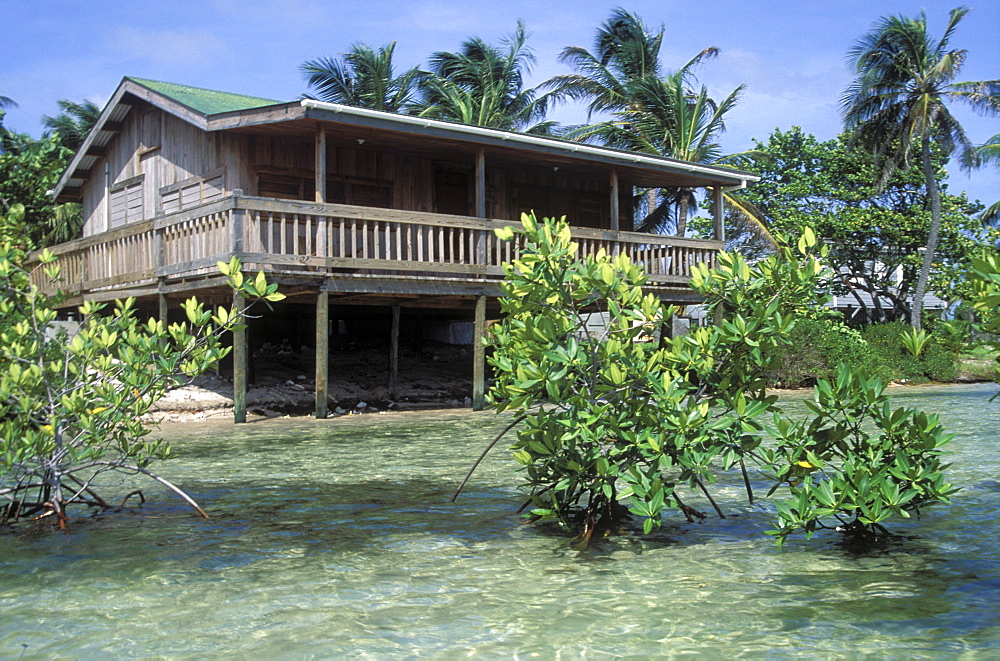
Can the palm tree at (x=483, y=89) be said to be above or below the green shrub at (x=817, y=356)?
above

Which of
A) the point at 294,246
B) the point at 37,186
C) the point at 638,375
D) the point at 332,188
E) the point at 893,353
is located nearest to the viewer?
the point at 638,375

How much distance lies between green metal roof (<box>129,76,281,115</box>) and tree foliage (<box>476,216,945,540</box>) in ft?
36.1

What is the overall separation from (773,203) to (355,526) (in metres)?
31.4

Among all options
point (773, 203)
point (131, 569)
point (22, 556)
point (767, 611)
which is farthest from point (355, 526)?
point (773, 203)

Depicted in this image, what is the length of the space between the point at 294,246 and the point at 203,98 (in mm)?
6896

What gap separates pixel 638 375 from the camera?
5910mm

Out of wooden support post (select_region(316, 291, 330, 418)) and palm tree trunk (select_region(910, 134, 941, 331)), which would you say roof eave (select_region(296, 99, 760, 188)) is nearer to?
wooden support post (select_region(316, 291, 330, 418))

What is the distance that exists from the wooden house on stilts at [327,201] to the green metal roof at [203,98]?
0.09 m

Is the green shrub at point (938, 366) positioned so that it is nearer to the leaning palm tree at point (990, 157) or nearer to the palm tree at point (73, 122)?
the leaning palm tree at point (990, 157)

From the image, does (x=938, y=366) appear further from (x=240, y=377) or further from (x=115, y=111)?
(x=115, y=111)

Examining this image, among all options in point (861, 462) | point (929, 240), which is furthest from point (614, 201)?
point (929, 240)

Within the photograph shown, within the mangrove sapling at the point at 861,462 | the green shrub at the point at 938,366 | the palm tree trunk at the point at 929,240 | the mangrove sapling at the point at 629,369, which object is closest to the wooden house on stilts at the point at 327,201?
the mangrove sapling at the point at 629,369

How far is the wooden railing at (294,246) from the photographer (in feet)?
43.6

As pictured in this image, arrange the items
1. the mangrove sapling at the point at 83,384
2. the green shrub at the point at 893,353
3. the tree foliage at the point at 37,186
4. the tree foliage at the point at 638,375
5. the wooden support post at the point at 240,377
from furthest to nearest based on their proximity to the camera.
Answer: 1. the green shrub at the point at 893,353
2. the tree foliage at the point at 37,186
3. the wooden support post at the point at 240,377
4. the mangrove sapling at the point at 83,384
5. the tree foliage at the point at 638,375
